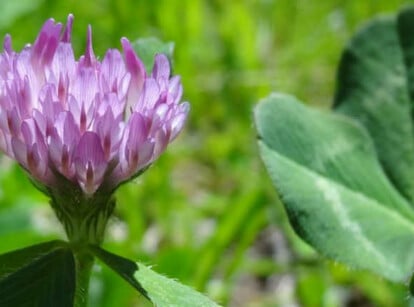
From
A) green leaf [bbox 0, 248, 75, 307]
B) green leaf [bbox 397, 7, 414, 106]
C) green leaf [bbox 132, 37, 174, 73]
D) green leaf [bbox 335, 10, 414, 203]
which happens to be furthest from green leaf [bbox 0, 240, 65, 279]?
green leaf [bbox 397, 7, 414, 106]

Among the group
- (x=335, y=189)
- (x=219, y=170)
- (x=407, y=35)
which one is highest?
(x=407, y=35)

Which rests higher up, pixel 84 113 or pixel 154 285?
pixel 84 113

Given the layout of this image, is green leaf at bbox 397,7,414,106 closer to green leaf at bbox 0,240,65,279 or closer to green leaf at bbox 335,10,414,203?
green leaf at bbox 335,10,414,203

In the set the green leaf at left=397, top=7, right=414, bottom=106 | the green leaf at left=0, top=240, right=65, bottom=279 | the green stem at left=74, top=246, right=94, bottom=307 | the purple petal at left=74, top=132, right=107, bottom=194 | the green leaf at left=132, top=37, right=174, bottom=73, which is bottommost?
the green stem at left=74, top=246, right=94, bottom=307

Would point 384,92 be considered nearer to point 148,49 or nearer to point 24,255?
point 148,49

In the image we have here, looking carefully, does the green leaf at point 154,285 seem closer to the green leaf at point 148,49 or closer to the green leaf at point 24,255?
the green leaf at point 24,255

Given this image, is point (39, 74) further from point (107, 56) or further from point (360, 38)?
point (360, 38)

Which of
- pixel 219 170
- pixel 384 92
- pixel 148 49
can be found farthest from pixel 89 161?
pixel 219 170

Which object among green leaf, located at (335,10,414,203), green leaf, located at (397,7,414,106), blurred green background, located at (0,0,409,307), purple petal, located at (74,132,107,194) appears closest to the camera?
purple petal, located at (74,132,107,194)
